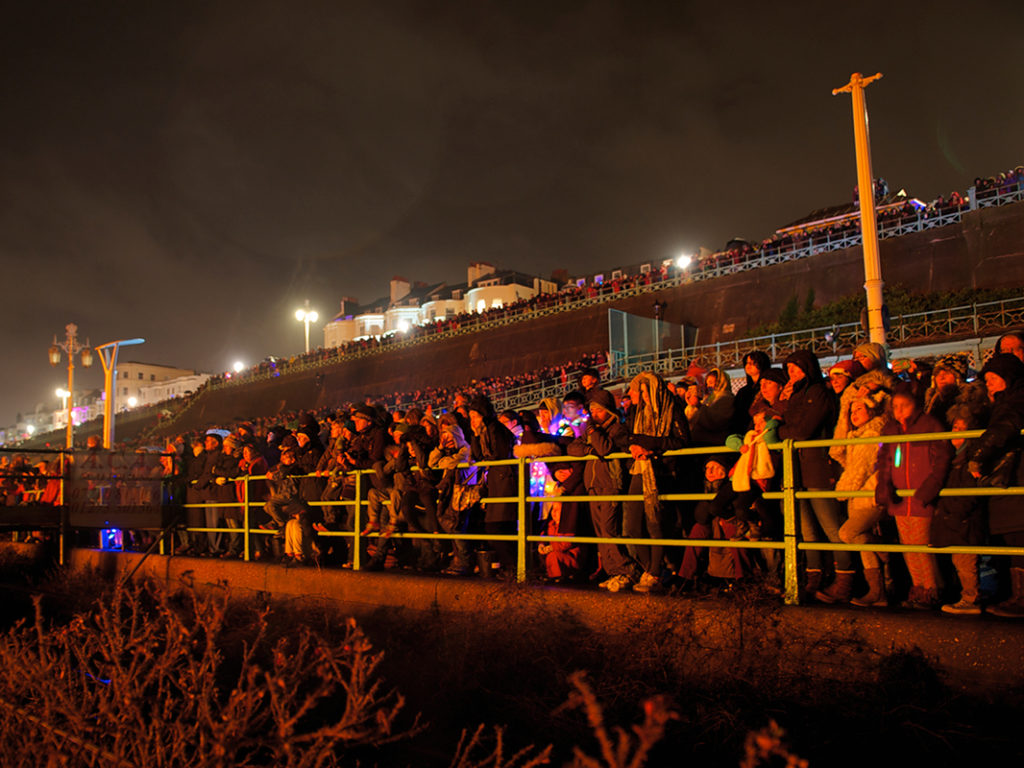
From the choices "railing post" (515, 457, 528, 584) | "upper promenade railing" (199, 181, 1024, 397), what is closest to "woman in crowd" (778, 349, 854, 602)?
"railing post" (515, 457, 528, 584)

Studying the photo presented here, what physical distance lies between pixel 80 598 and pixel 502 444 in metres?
6.22

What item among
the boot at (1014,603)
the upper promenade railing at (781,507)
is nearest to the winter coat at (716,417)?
the upper promenade railing at (781,507)

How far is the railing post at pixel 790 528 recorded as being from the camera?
15.2ft

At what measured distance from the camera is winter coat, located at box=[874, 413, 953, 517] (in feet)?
13.7

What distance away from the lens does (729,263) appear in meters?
34.3

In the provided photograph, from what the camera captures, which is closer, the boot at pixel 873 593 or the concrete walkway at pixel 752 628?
the concrete walkway at pixel 752 628

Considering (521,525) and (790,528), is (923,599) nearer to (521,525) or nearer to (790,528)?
(790,528)

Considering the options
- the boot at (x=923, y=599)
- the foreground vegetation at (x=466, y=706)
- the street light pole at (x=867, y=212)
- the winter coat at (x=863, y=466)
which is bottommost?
the foreground vegetation at (x=466, y=706)

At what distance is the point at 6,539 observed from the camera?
1434cm

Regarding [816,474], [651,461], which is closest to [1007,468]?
[816,474]

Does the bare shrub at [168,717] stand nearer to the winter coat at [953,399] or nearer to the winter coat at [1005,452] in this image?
the winter coat at [1005,452]

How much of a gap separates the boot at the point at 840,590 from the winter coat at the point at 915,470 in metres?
0.57

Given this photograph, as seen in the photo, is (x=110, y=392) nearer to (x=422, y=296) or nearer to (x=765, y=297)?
(x=765, y=297)

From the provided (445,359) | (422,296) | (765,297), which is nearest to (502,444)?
(765,297)
